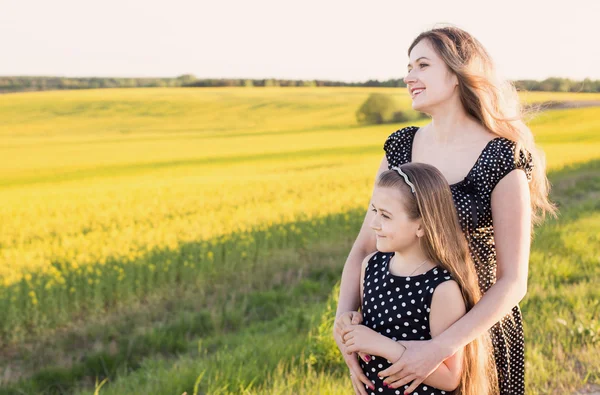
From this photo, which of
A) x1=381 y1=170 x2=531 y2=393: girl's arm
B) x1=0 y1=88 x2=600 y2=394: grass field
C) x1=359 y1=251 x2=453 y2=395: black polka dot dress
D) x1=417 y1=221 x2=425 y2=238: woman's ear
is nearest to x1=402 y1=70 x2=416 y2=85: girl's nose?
x1=381 y1=170 x2=531 y2=393: girl's arm

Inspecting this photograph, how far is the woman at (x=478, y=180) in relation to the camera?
2.57 meters

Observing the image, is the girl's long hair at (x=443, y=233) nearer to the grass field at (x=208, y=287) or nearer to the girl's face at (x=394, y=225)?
the girl's face at (x=394, y=225)

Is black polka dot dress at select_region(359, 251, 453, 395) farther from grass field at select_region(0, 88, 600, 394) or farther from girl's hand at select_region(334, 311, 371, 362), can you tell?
grass field at select_region(0, 88, 600, 394)

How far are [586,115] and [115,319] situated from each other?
45665 mm

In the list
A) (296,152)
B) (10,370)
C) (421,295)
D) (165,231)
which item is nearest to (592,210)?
(165,231)

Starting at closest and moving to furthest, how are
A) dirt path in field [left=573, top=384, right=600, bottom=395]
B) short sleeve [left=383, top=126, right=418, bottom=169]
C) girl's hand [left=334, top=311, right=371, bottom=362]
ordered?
girl's hand [left=334, top=311, right=371, bottom=362] → short sleeve [left=383, top=126, right=418, bottom=169] → dirt path in field [left=573, top=384, right=600, bottom=395]

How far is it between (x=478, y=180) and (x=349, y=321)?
2.43ft

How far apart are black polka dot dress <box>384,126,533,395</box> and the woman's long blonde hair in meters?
0.07

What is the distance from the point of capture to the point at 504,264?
2611 millimetres

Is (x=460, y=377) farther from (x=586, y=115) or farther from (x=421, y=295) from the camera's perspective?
(x=586, y=115)

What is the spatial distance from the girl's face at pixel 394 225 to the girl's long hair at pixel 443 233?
0.02 m

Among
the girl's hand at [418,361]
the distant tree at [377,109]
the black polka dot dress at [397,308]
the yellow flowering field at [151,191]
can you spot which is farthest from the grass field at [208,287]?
the distant tree at [377,109]

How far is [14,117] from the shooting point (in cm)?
4312

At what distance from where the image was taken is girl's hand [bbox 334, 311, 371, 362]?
251 cm
